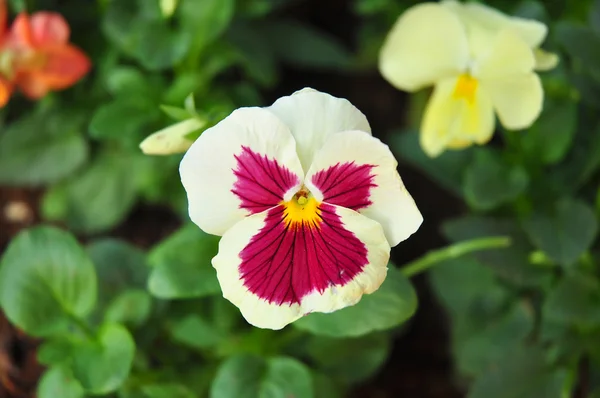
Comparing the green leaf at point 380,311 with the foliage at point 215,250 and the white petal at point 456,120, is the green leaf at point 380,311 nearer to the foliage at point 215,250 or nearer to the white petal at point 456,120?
the foliage at point 215,250

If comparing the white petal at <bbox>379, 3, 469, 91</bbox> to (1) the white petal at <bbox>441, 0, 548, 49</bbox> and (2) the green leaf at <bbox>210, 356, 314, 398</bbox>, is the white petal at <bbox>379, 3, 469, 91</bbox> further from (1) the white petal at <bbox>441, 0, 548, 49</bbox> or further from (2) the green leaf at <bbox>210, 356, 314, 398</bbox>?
(2) the green leaf at <bbox>210, 356, 314, 398</bbox>

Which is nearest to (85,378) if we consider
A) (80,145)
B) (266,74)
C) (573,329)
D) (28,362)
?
(28,362)

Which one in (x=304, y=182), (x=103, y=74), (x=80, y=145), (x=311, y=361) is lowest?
(x=311, y=361)

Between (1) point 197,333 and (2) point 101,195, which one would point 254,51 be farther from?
(1) point 197,333

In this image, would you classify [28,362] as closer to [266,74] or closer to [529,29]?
[266,74]

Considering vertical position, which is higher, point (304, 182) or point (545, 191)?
point (304, 182)

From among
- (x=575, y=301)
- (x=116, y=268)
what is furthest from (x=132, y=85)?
(x=575, y=301)
